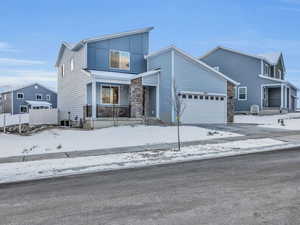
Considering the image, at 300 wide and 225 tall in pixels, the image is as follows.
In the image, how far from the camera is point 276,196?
4.78 meters

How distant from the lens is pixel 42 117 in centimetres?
2353

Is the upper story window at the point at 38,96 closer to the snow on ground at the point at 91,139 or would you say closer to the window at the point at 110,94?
the window at the point at 110,94

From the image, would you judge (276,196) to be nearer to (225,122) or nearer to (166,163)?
(166,163)

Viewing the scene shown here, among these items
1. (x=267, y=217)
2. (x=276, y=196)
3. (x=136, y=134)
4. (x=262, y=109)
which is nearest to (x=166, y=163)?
(x=276, y=196)

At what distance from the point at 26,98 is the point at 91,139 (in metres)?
39.4

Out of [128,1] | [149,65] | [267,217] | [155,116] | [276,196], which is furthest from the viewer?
[128,1]

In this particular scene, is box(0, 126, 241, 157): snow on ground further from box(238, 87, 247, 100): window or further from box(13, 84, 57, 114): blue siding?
box(13, 84, 57, 114): blue siding

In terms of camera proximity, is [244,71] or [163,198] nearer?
[163,198]

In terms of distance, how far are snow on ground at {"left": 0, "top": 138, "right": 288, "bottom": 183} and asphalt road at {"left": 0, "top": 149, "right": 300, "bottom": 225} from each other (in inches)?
30.4

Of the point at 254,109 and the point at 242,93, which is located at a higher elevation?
the point at 242,93

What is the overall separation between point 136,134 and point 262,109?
1943cm

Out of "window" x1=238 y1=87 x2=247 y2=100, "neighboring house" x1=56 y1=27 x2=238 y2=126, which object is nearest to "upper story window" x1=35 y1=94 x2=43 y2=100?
"neighboring house" x1=56 y1=27 x2=238 y2=126

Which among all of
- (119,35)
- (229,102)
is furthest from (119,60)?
(229,102)

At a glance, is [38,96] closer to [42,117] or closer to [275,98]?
[42,117]
